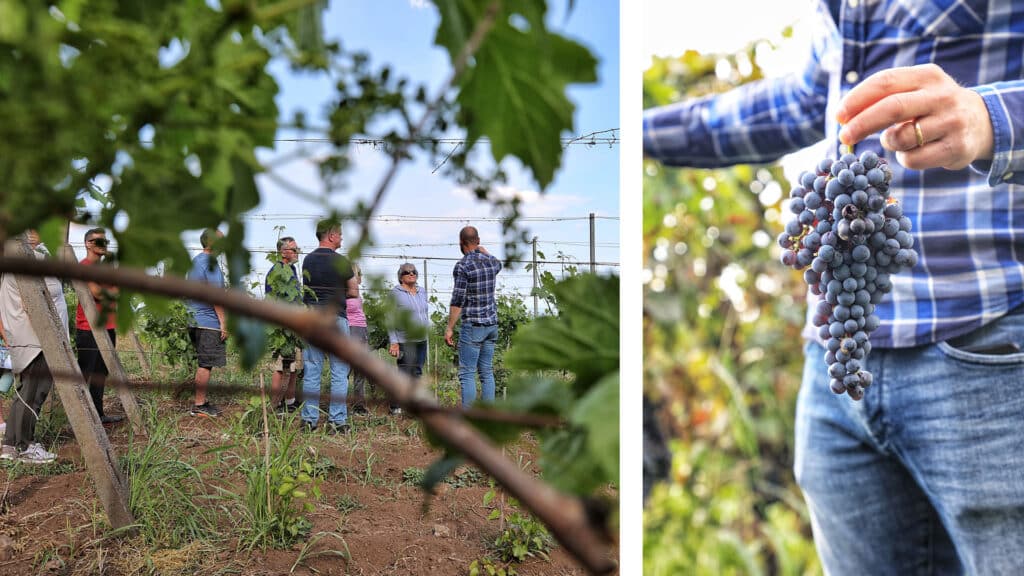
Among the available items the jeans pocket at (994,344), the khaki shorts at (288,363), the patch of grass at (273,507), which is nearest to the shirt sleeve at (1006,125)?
the jeans pocket at (994,344)

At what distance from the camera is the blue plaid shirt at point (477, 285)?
3.22 m

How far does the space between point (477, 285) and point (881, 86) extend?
210 cm

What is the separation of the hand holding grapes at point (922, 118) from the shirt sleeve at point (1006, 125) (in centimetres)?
1

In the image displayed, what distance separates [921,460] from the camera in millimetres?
1392

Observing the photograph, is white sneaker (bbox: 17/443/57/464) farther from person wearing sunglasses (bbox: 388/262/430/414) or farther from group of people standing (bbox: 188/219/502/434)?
person wearing sunglasses (bbox: 388/262/430/414)

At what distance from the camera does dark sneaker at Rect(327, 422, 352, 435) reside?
3.13 metres

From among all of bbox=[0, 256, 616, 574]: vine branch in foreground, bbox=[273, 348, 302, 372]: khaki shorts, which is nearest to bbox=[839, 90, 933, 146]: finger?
bbox=[0, 256, 616, 574]: vine branch in foreground

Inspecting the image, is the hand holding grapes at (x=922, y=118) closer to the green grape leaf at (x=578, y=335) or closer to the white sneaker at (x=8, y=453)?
the green grape leaf at (x=578, y=335)

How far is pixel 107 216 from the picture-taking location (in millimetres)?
399

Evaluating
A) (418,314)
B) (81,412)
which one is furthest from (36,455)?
(418,314)

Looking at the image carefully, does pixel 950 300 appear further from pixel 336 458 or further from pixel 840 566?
pixel 336 458

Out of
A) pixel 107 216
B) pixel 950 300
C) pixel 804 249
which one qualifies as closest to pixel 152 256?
pixel 107 216

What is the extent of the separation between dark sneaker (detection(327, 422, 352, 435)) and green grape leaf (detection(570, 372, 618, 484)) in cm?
291

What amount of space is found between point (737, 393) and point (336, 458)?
1.81 m
